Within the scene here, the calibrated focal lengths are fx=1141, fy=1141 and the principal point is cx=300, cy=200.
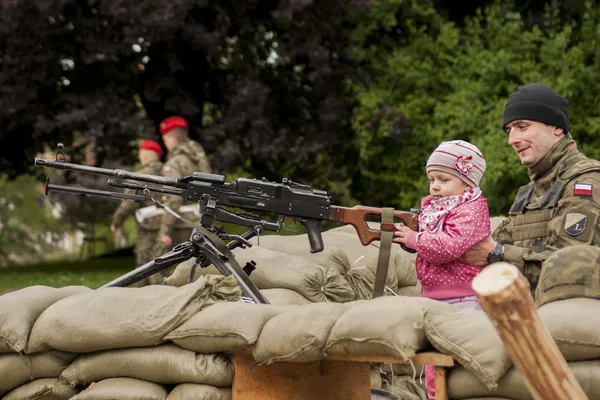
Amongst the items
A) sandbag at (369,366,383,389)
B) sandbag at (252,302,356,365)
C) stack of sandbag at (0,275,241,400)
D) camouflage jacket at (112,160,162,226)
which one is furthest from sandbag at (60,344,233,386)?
camouflage jacket at (112,160,162,226)

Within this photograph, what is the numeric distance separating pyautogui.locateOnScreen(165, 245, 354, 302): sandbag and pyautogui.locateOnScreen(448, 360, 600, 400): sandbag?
214 cm

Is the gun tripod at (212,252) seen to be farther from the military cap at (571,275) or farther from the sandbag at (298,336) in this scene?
the military cap at (571,275)

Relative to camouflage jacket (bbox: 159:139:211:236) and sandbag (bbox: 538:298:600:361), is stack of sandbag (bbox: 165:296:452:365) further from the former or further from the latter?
camouflage jacket (bbox: 159:139:211:236)

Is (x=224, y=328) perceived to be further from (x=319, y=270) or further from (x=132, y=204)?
(x=132, y=204)

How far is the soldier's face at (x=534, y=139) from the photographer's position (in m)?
5.15

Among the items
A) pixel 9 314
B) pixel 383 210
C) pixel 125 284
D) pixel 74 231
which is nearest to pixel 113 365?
pixel 9 314

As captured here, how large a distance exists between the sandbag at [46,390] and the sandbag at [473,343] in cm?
162

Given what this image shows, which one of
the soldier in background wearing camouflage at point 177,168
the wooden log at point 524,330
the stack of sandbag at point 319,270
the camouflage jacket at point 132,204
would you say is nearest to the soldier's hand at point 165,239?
the soldier in background wearing camouflage at point 177,168

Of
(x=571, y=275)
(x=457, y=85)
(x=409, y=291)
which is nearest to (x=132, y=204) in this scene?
(x=409, y=291)

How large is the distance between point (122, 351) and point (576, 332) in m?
1.84

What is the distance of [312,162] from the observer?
15016mm

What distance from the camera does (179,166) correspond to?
9.78m

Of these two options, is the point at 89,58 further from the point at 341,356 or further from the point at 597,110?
the point at 341,356

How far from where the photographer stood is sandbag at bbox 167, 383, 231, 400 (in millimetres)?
4414
